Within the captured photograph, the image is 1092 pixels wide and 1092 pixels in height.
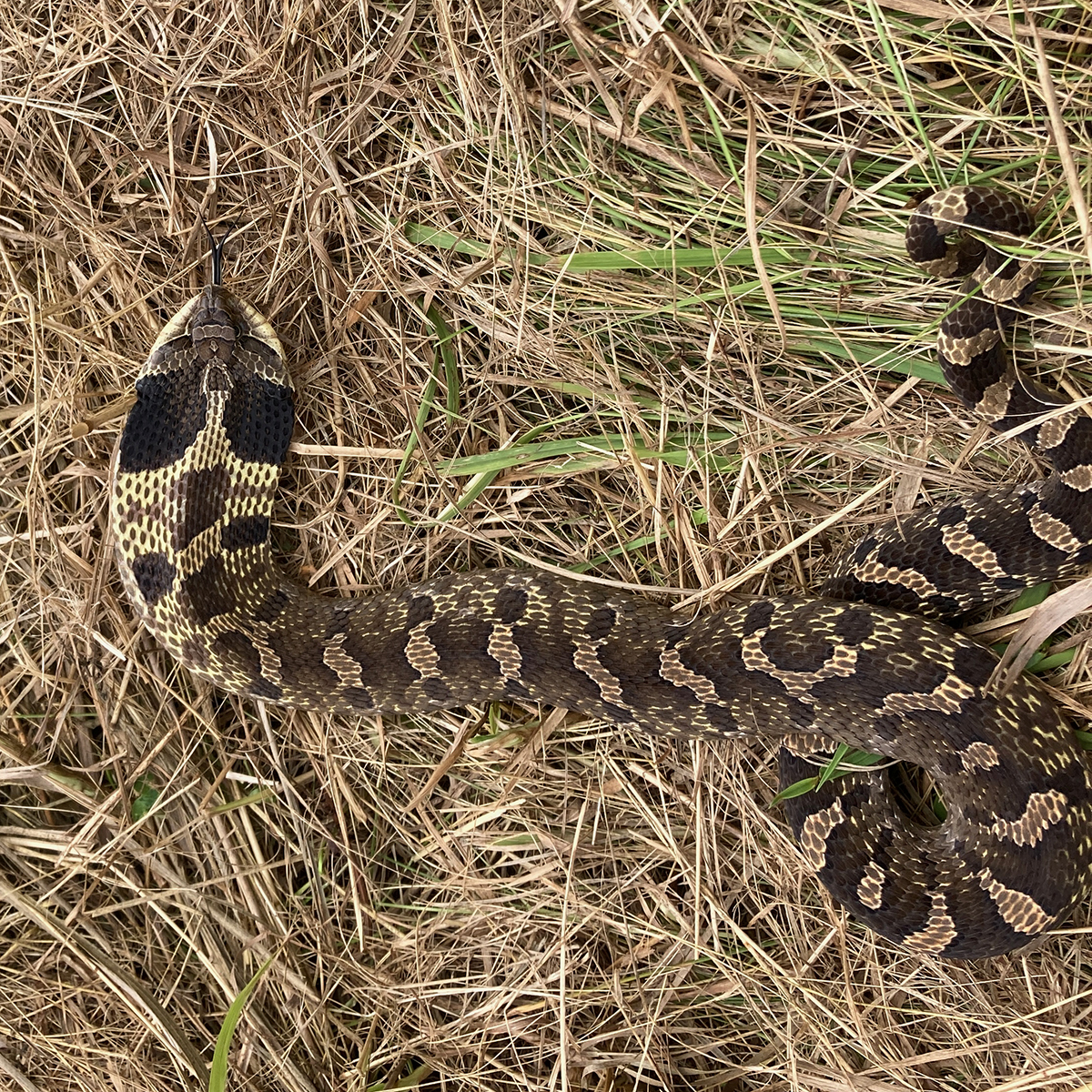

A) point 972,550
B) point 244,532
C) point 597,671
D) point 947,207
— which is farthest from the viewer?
point 244,532

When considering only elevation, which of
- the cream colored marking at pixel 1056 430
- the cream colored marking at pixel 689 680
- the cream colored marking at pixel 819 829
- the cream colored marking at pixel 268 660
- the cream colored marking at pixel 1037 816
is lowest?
the cream colored marking at pixel 819 829

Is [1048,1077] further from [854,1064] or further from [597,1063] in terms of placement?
[597,1063]

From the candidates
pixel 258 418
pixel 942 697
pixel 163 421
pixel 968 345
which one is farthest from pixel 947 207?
pixel 163 421

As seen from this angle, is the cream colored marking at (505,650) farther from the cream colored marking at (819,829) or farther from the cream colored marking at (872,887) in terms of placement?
the cream colored marking at (872,887)

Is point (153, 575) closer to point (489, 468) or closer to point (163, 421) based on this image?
point (163, 421)

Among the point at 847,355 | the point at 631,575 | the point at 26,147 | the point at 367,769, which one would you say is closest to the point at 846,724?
the point at 631,575

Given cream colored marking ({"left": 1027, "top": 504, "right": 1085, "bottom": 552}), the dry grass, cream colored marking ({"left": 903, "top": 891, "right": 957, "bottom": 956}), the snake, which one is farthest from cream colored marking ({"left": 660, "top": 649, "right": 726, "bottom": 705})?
cream colored marking ({"left": 1027, "top": 504, "right": 1085, "bottom": 552})

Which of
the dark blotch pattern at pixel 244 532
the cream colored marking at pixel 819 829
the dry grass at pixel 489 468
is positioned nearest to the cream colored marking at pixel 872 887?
the cream colored marking at pixel 819 829
